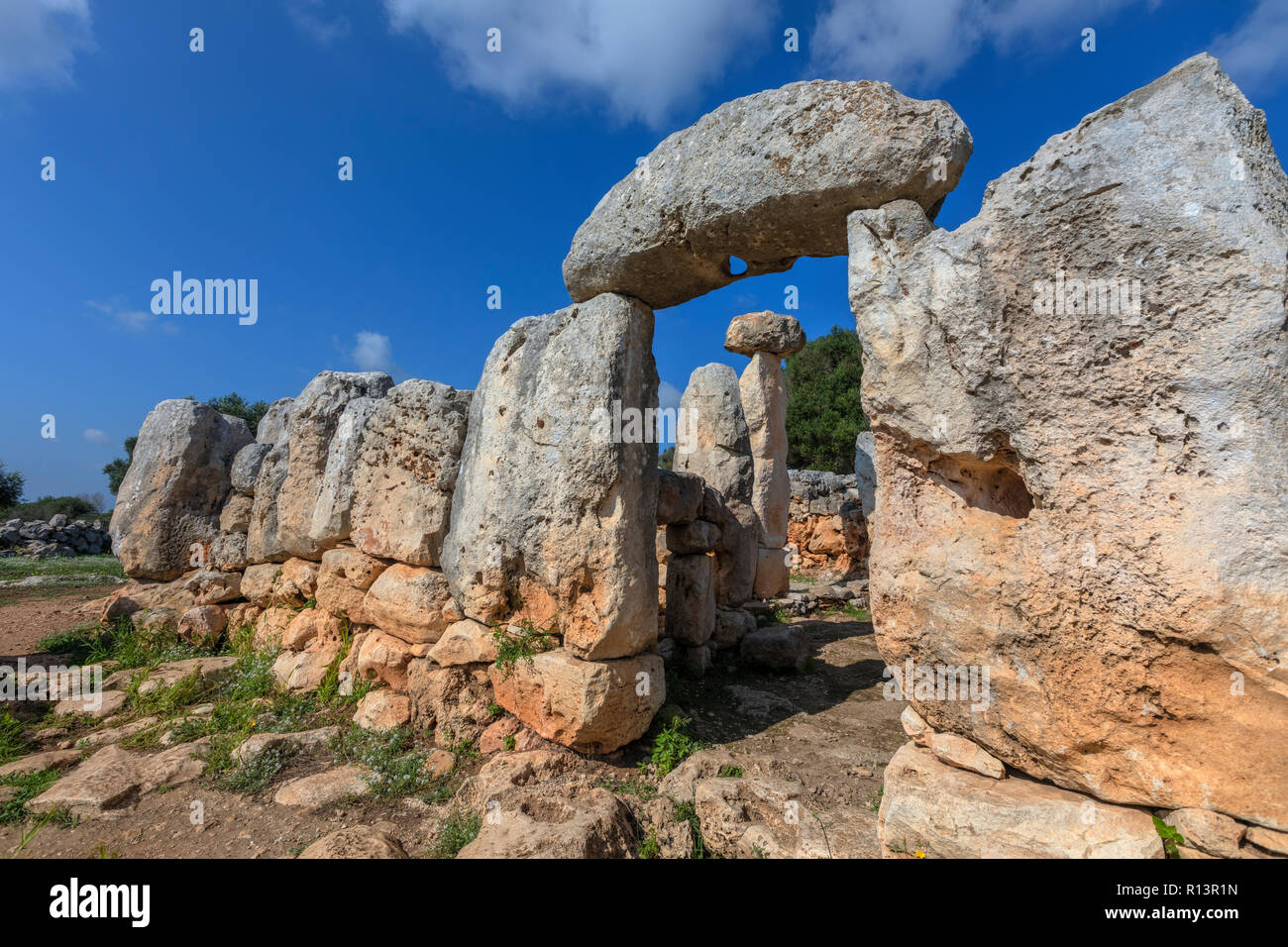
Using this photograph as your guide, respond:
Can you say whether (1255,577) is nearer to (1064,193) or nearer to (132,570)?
(1064,193)

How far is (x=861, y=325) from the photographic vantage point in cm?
268

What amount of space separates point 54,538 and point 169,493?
14783 mm

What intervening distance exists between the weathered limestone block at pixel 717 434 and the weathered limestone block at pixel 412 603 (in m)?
4.71

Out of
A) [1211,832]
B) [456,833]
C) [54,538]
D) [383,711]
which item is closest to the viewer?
[1211,832]

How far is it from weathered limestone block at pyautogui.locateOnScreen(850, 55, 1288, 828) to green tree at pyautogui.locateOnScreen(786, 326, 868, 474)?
59.1 feet

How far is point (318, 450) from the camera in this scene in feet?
17.9

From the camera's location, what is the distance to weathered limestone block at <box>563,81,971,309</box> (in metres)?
2.75

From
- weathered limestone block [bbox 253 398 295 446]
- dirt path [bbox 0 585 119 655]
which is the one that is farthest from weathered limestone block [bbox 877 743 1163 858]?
dirt path [bbox 0 585 119 655]

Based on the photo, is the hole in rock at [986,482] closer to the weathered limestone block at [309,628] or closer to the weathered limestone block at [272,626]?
the weathered limestone block at [309,628]

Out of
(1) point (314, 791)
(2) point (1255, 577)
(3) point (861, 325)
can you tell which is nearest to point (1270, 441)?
(2) point (1255, 577)

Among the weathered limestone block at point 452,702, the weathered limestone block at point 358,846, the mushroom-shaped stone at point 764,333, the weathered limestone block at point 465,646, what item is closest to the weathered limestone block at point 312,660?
the weathered limestone block at point 452,702

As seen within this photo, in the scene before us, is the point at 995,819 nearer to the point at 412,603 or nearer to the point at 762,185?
the point at 762,185

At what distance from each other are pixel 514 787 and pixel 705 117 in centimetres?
344

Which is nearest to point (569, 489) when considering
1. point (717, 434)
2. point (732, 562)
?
point (732, 562)
